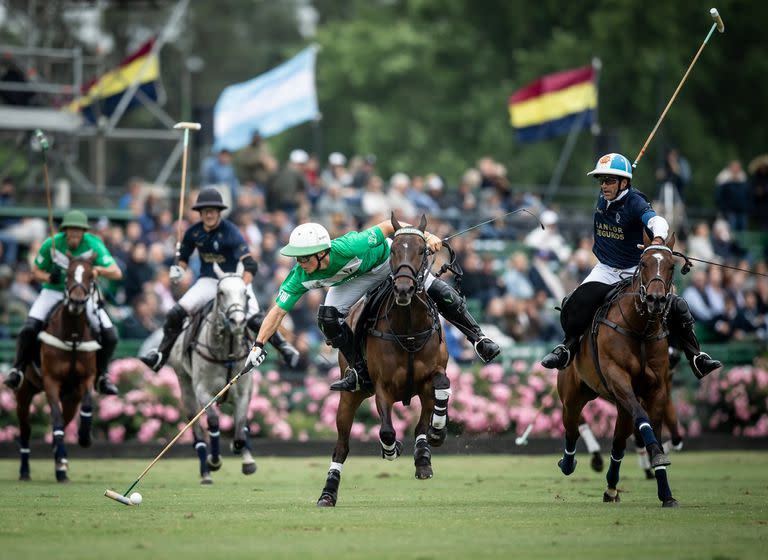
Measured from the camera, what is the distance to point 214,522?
11289 mm

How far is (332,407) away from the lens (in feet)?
70.6

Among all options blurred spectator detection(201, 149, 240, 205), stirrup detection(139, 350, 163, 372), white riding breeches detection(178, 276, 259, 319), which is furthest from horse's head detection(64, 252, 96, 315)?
blurred spectator detection(201, 149, 240, 205)

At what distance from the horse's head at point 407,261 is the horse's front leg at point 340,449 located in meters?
1.10

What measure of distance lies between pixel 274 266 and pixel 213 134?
3754 millimetres

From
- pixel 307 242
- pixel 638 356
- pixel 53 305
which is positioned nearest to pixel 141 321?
pixel 53 305

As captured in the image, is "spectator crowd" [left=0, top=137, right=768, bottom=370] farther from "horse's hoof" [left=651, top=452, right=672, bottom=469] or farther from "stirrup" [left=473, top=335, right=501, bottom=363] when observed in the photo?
"horse's hoof" [left=651, top=452, right=672, bottom=469]

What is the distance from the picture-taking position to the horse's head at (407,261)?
12.1 metres

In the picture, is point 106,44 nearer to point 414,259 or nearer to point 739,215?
point 739,215

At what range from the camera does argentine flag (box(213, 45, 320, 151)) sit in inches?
1022

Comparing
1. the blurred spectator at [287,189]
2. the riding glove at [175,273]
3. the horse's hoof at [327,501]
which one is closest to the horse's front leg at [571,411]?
the horse's hoof at [327,501]

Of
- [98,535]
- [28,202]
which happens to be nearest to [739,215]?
[28,202]

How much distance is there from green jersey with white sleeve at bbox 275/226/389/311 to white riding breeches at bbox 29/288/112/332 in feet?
13.9

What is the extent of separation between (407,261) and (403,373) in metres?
1.16

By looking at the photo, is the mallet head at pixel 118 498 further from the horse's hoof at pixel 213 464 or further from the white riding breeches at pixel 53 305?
the white riding breeches at pixel 53 305
